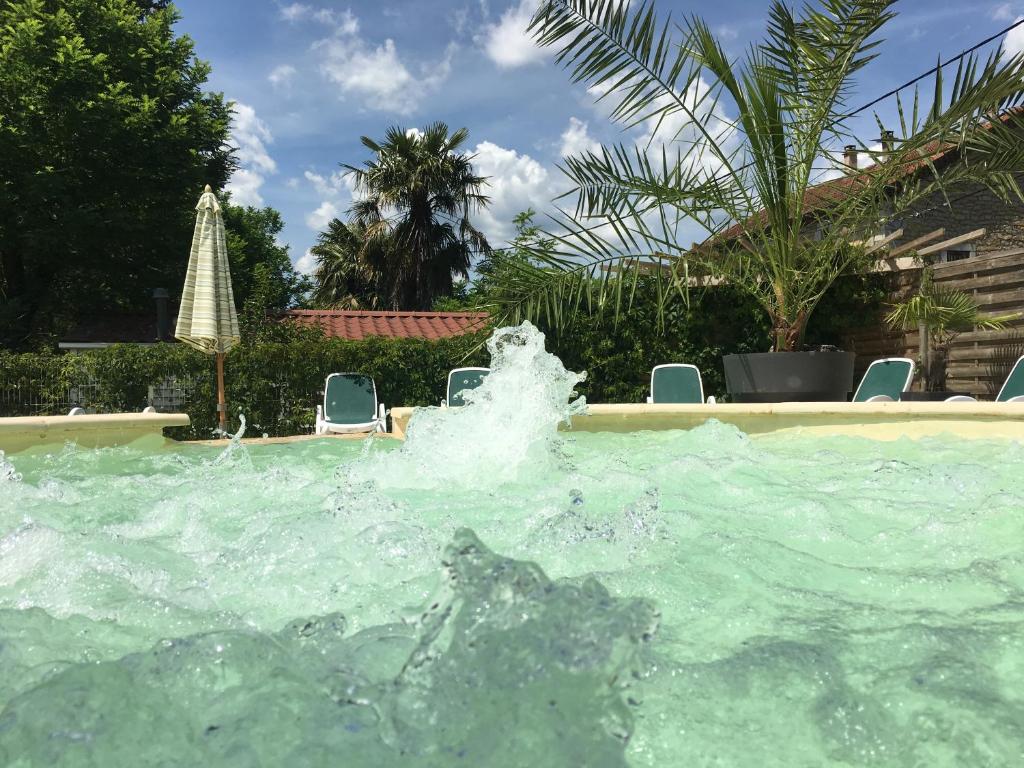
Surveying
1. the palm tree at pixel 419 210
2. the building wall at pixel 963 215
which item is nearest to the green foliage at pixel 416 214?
the palm tree at pixel 419 210

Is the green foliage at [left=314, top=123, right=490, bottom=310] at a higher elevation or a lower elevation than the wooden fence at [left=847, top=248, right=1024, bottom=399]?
higher

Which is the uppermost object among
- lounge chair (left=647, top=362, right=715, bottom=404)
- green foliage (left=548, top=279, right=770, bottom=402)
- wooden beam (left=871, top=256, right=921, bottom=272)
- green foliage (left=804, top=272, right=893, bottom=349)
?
wooden beam (left=871, top=256, right=921, bottom=272)

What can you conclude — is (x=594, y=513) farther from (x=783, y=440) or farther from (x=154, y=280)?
(x=154, y=280)

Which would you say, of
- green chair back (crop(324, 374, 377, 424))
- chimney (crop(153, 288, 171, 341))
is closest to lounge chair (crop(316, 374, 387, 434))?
green chair back (crop(324, 374, 377, 424))

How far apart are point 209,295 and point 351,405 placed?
6.89 feet

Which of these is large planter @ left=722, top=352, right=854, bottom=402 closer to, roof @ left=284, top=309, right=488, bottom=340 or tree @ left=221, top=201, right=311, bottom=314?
tree @ left=221, top=201, right=311, bottom=314

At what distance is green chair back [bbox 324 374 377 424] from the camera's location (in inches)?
350

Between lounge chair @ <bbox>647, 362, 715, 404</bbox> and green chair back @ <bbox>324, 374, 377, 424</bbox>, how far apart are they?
11.4 feet

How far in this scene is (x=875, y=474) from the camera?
3.87m

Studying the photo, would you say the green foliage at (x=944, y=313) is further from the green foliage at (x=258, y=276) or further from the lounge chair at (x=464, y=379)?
the green foliage at (x=258, y=276)

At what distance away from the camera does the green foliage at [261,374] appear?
9945 millimetres

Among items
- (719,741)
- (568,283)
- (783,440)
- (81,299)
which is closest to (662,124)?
(568,283)

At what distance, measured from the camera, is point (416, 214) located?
24.7 meters

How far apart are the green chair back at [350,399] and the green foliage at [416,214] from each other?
1608cm
